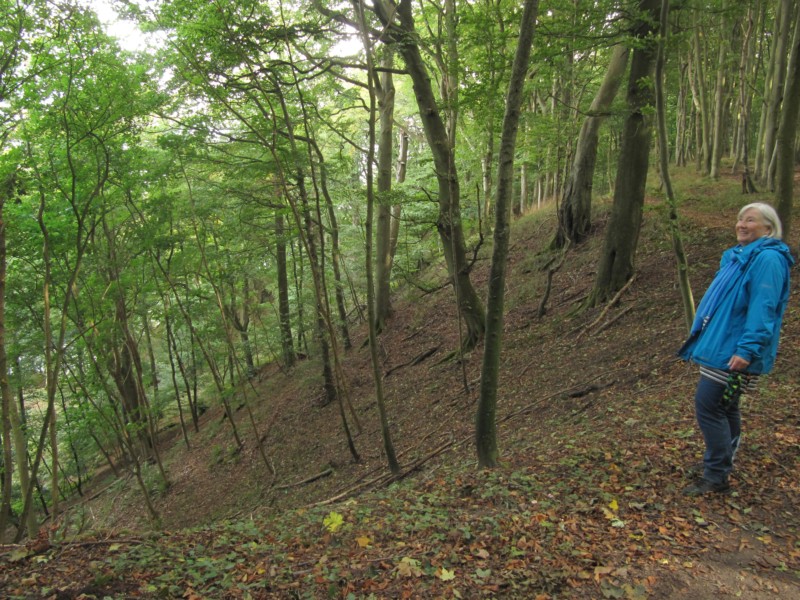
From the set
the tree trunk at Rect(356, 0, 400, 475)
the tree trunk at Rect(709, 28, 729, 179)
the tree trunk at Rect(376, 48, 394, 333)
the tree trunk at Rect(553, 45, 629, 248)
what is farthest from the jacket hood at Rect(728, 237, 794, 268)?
the tree trunk at Rect(709, 28, 729, 179)

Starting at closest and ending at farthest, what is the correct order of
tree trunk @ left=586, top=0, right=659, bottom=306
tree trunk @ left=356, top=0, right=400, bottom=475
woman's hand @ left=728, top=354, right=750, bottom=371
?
woman's hand @ left=728, top=354, right=750, bottom=371 < tree trunk @ left=356, top=0, right=400, bottom=475 < tree trunk @ left=586, top=0, right=659, bottom=306

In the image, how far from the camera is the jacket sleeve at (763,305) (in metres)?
3.04

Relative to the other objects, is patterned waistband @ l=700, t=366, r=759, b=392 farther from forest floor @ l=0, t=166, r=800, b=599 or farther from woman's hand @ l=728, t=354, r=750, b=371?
forest floor @ l=0, t=166, r=800, b=599

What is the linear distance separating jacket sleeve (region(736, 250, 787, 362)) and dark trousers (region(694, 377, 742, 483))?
379 mm

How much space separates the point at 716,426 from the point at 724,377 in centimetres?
40

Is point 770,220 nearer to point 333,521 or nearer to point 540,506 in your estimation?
point 540,506

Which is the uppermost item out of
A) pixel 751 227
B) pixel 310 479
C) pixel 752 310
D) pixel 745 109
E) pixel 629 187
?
pixel 745 109

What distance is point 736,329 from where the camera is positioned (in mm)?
3229

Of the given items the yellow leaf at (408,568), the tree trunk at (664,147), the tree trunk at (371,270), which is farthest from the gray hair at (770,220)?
the tree trunk at (371,270)

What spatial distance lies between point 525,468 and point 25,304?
12254 millimetres

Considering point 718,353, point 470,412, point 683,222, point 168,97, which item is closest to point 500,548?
point 718,353

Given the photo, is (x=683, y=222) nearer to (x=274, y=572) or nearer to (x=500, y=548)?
(x=500, y=548)

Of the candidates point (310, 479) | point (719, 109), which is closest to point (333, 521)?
point (310, 479)

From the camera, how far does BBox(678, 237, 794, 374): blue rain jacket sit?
3.06 metres
